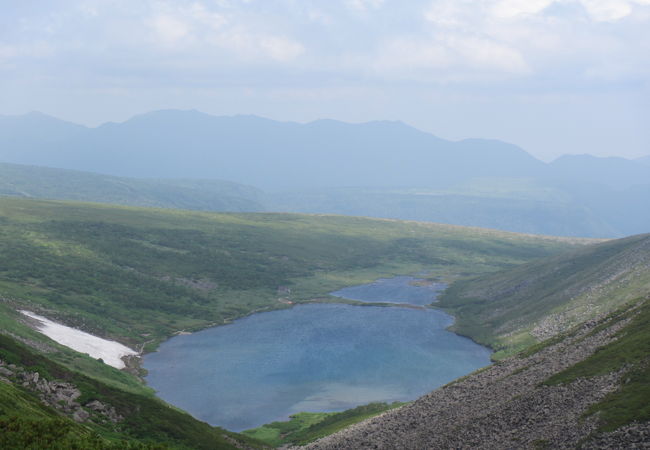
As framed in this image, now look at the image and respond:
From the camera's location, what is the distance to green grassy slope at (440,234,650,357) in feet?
372

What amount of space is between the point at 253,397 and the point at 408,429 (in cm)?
5039

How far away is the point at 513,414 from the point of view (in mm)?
50000

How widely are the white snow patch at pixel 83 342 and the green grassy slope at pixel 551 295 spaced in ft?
261

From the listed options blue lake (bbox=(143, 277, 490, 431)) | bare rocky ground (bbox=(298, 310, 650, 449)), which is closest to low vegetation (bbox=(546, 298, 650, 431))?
bare rocky ground (bbox=(298, 310, 650, 449))

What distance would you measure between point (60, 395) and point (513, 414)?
131 ft

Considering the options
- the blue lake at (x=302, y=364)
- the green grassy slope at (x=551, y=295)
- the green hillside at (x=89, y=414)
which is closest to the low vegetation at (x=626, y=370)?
the green hillside at (x=89, y=414)

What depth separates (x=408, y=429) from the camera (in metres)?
56.4

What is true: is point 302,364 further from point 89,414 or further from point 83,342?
point 89,414

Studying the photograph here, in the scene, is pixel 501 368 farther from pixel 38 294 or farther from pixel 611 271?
pixel 38 294

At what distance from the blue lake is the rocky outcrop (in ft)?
119

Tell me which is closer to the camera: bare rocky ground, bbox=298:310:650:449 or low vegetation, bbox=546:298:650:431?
low vegetation, bbox=546:298:650:431

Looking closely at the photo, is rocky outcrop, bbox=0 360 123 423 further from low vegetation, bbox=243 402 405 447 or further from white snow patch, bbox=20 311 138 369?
white snow patch, bbox=20 311 138 369

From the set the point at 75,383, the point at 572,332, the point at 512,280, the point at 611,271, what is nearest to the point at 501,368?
the point at 572,332

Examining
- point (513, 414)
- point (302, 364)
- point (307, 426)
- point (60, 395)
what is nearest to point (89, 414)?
point (60, 395)
